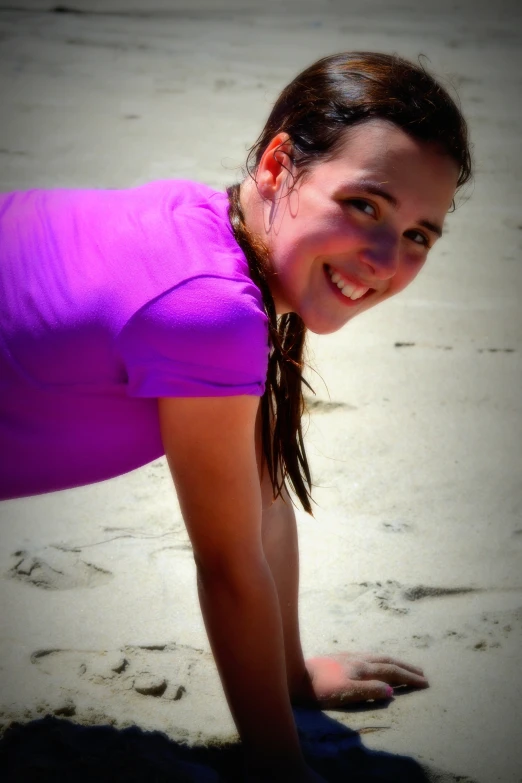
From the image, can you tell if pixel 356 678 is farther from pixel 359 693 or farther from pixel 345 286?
pixel 345 286

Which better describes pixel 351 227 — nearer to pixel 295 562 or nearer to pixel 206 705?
pixel 295 562

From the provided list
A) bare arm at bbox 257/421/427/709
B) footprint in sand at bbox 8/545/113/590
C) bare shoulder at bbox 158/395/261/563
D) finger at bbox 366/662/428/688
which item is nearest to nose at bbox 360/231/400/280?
bare shoulder at bbox 158/395/261/563

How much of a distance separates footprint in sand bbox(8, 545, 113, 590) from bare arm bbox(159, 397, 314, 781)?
56 centimetres

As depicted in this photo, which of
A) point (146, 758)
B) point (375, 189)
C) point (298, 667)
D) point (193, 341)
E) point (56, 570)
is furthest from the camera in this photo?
point (56, 570)

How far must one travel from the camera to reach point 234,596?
139 cm

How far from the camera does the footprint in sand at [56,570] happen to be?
1920 mm

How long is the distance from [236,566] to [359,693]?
0.50 metres

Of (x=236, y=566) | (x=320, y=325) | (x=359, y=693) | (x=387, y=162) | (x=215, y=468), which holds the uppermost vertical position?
(x=387, y=162)

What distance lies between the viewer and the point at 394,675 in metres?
1.75

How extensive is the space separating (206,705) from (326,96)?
1005mm

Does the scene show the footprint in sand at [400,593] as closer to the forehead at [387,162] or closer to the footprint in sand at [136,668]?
the footprint in sand at [136,668]

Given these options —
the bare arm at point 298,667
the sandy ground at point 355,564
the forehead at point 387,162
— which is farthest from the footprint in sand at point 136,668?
the forehead at point 387,162

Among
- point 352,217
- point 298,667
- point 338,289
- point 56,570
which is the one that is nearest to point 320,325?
point 338,289

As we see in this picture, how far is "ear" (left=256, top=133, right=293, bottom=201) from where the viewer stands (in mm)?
1441
